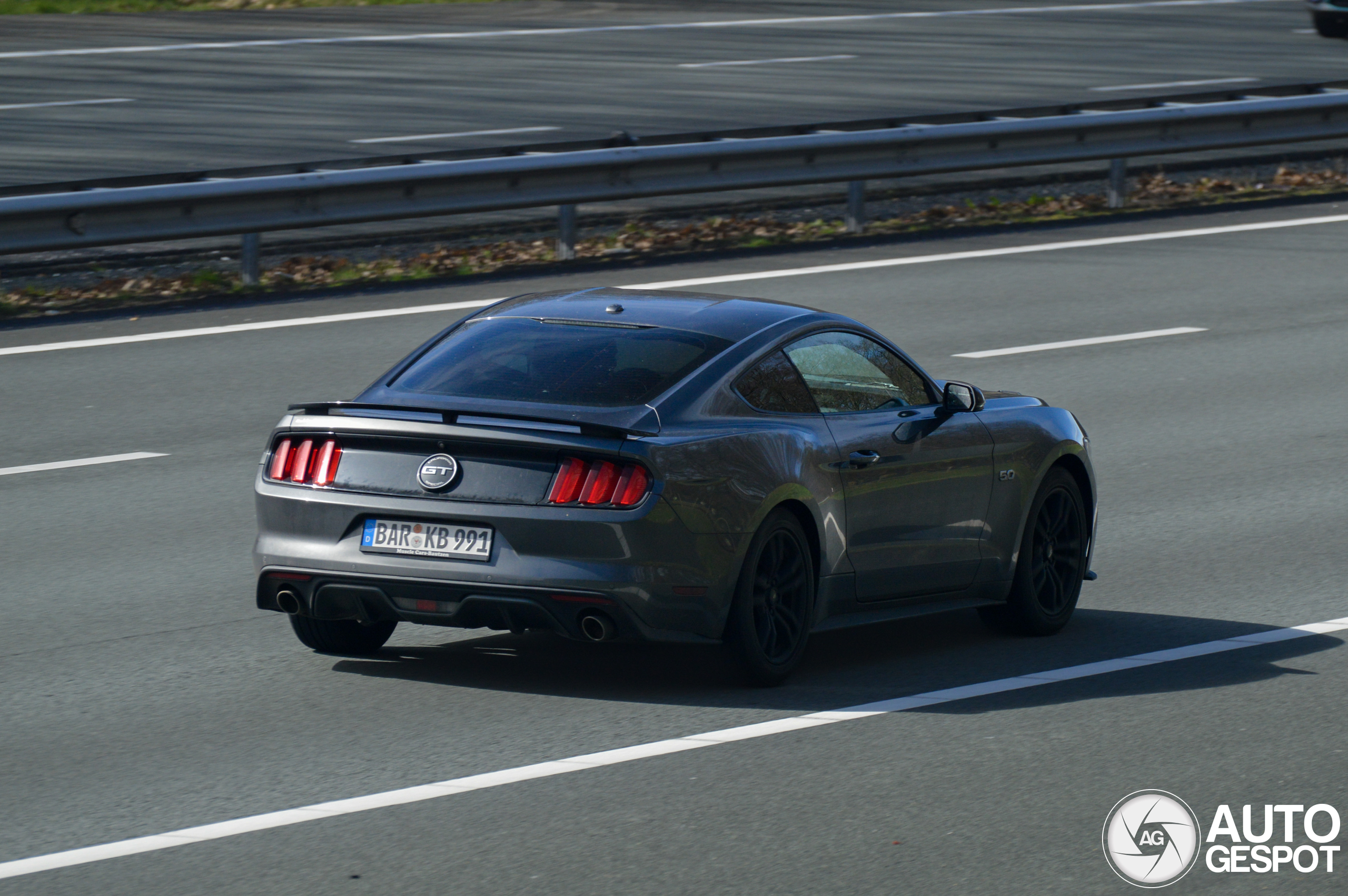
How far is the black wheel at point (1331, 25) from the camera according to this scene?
30625 mm

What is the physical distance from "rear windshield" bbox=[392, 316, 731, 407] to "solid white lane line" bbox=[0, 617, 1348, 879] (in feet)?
3.86

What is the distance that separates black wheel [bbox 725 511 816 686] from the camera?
692 cm

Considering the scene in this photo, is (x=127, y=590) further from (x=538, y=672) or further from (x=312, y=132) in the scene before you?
(x=312, y=132)

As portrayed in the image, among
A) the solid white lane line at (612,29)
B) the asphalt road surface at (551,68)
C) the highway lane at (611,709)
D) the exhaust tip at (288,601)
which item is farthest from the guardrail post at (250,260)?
the solid white lane line at (612,29)

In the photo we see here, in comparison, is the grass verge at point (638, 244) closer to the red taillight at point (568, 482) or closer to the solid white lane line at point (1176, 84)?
the solid white lane line at point (1176, 84)

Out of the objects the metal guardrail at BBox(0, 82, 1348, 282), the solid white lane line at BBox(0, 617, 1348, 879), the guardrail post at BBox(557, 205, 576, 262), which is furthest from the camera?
the guardrail post at BBox(557, 205, 576, 262)

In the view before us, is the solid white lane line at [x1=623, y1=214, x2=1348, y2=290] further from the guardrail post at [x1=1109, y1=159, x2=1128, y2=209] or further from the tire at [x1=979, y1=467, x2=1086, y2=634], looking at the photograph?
the tire at [x1=979, y1=467, x2=1086, y2=634]

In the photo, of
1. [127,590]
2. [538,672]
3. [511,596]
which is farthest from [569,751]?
[127,590]

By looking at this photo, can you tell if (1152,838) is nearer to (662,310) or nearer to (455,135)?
(662,310)

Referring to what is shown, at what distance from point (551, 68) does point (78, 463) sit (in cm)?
1656

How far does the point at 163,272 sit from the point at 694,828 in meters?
11.2

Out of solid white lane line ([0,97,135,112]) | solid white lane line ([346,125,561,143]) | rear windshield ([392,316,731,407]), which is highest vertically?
rear windshield ([392,316,731,407])

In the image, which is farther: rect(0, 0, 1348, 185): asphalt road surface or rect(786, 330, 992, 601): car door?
rect(0, 0, 1348, 185): asphalt road surface

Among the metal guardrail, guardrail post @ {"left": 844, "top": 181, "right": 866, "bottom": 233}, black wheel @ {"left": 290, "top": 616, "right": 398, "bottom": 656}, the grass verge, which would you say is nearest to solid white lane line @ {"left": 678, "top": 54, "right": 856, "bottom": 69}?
the metal guardrail
